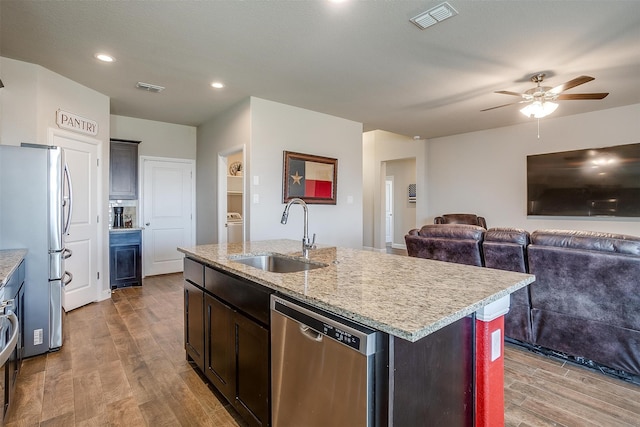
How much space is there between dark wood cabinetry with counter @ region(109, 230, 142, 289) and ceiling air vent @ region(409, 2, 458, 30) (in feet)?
14.7

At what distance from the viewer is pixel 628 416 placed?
1.85 meters

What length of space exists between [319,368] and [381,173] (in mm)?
6840

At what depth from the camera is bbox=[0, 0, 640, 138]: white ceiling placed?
2.35 metres

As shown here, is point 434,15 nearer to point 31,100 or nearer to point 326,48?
point 326,48

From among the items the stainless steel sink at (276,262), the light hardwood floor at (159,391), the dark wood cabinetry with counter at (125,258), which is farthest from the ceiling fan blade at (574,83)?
the dark wood cabinetry with counter at (125,258)

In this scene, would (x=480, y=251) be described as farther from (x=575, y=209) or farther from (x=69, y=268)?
(x=69, y=268)

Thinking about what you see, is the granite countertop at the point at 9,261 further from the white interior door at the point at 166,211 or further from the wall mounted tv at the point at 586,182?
the wall mounted tv at the point at 586,182

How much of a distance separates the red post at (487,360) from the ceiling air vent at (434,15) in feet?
6.74

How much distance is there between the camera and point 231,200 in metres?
6.25

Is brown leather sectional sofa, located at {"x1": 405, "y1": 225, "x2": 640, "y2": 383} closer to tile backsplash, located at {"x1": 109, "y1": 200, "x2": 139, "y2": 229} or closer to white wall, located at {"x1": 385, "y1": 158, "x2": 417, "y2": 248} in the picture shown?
tile backsplash, located at {"x1": 109, "y1": 200, "x2": 139, "y2": 229}

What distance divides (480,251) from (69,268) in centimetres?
436

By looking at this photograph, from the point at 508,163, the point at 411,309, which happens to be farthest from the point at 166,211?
Result: the point at 508,163

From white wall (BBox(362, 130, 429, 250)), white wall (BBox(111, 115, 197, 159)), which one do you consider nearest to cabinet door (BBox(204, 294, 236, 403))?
white wall (BBox(111, 115, 197, 159))

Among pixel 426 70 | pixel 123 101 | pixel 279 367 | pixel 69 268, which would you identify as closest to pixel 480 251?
pixel 426 70
